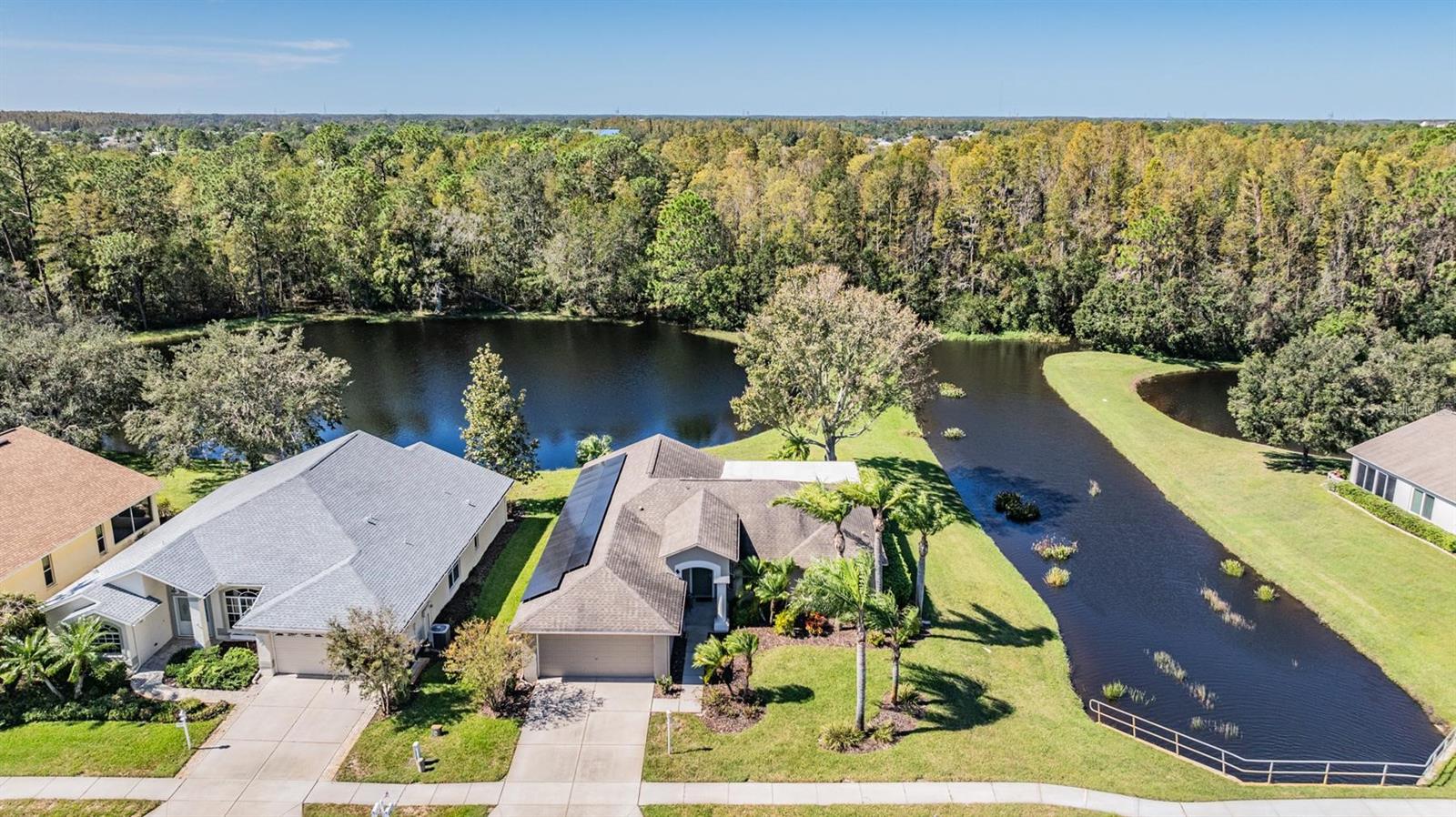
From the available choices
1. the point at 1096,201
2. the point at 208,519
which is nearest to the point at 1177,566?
the point at 208,519

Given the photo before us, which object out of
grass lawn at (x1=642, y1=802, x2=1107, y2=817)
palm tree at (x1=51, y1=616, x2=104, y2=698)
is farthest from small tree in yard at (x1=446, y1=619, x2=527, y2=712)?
palm tree at (x1=51, y1=616, x2=104, y2=698)

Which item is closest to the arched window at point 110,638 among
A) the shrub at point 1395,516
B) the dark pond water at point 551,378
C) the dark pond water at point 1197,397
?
the dark pond water at point 551,378

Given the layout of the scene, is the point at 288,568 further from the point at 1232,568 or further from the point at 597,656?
the point at 1232,568

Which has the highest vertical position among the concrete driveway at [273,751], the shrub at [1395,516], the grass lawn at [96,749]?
the shrub at [1395,516]

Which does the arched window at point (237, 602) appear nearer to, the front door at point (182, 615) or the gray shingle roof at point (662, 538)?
the front door at point (182, 615)

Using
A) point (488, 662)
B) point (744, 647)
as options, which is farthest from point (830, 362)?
point (488, 662)

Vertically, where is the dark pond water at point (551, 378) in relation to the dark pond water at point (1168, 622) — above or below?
above
